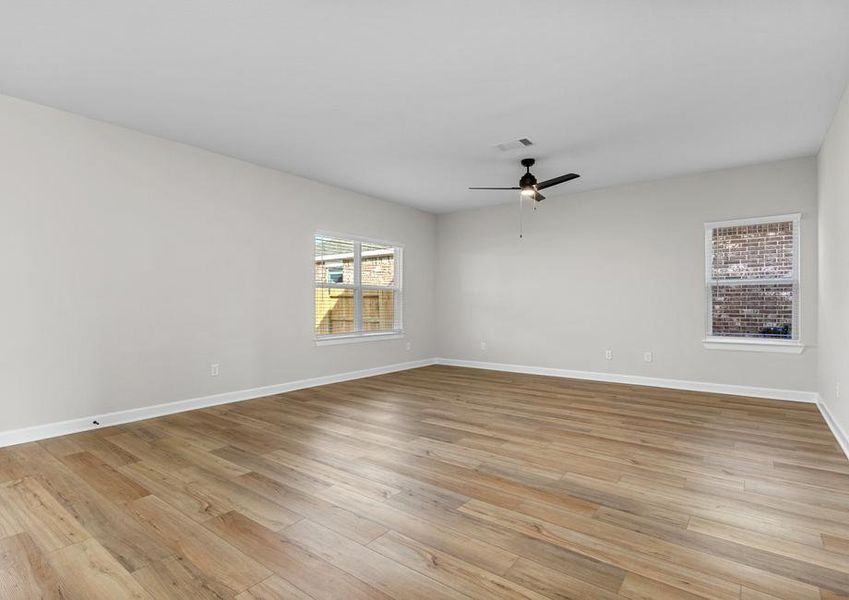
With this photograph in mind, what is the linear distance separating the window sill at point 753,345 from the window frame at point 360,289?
4.27m

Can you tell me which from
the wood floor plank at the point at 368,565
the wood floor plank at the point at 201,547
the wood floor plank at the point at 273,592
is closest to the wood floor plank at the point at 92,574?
the wood floor plank at the point at 201,547

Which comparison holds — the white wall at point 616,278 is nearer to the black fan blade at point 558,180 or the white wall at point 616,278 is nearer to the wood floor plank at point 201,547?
the black fan blade at point 558,180

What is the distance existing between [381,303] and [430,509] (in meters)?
4.79

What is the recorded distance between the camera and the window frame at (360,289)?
5.89 m

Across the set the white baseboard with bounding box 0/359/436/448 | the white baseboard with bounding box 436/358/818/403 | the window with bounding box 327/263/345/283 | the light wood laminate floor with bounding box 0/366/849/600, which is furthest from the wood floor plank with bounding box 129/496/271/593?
the white baseboard with bounding box 436/358/818/403

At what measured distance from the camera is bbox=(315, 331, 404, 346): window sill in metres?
5.81

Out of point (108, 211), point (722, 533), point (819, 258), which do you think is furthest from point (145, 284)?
point (819, 258)

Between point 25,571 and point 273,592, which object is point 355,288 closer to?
point 25,571

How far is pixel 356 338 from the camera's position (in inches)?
247

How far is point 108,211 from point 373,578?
3.89 meters

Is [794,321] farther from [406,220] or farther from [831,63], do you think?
[406,220]

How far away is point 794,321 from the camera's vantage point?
4.84m

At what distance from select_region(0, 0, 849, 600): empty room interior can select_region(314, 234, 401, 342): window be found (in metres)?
0.05

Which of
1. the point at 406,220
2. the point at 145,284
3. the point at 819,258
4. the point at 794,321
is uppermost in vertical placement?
the point at 406,220
